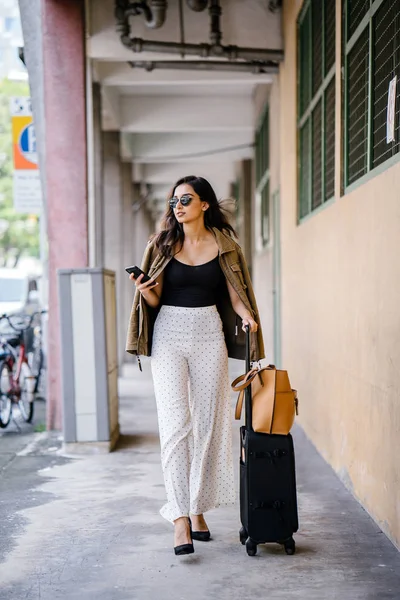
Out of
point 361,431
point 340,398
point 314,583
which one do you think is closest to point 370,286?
point 361,431

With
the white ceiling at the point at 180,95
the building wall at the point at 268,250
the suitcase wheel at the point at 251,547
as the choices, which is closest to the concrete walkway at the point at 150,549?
the suitcase wheel at the point at 251,547

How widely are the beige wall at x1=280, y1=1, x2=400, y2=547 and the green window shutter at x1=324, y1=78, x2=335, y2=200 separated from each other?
0.77ft

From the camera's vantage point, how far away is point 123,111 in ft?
49.7

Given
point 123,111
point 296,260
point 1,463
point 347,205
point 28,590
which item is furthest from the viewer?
point 123,111

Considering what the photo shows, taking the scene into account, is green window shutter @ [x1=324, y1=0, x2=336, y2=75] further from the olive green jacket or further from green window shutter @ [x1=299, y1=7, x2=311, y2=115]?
the olive green jacket

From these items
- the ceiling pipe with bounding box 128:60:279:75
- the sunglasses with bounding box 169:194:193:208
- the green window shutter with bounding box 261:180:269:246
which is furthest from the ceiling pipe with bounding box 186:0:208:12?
the sunglasses with bounding box 169:194:193:208

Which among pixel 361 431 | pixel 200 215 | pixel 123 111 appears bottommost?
pixel 361 431

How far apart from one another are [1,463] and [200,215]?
3.44 m

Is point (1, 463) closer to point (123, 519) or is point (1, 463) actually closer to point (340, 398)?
point (123, 519)

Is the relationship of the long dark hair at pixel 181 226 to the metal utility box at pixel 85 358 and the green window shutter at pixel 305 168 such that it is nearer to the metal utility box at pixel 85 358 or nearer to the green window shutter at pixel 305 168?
the metal utility box at pixel 85 358

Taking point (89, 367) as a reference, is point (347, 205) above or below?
above

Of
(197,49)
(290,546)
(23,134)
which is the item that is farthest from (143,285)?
(23,134)

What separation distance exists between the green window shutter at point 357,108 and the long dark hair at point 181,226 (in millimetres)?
1168

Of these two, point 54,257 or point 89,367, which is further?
point 54,257
